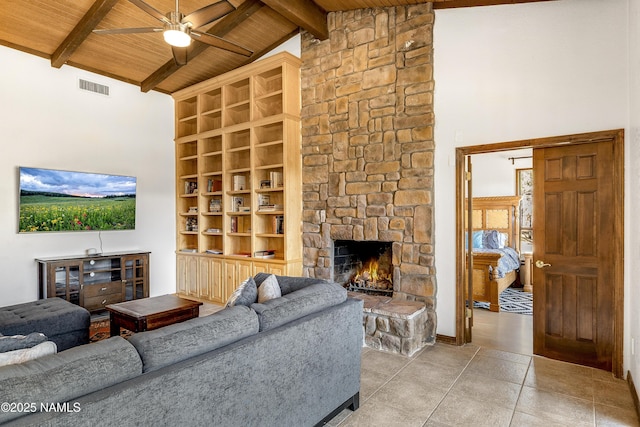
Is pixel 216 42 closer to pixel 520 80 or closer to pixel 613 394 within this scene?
pixel 520 80

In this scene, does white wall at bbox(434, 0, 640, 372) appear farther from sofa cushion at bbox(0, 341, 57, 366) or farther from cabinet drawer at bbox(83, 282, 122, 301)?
cabinet drawer at bbox(83, 282, 122, 301)

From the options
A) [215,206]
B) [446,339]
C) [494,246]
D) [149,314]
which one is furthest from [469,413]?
[494,246]

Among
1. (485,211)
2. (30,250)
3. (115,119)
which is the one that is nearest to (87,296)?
(30,250)

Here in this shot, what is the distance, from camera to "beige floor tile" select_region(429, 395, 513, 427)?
2.42 meters

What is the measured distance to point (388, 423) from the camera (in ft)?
7.89

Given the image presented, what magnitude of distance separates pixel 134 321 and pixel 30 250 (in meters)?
2.65

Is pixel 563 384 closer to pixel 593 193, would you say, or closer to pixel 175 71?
pixel 593 193

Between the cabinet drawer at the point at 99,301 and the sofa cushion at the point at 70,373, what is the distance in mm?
4068

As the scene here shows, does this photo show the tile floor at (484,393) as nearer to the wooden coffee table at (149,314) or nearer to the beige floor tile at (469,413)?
the beige floor tile at (469,413)

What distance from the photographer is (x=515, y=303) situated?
5570 millimetres

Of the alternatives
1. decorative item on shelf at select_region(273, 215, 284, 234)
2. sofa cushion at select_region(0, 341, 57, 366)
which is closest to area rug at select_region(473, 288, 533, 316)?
decorative item on shelf at select_region(273, 215, 284, 234)

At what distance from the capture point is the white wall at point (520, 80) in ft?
10.1

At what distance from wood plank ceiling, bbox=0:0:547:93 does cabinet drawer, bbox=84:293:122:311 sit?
3.12 m

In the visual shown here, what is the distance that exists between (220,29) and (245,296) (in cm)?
375
